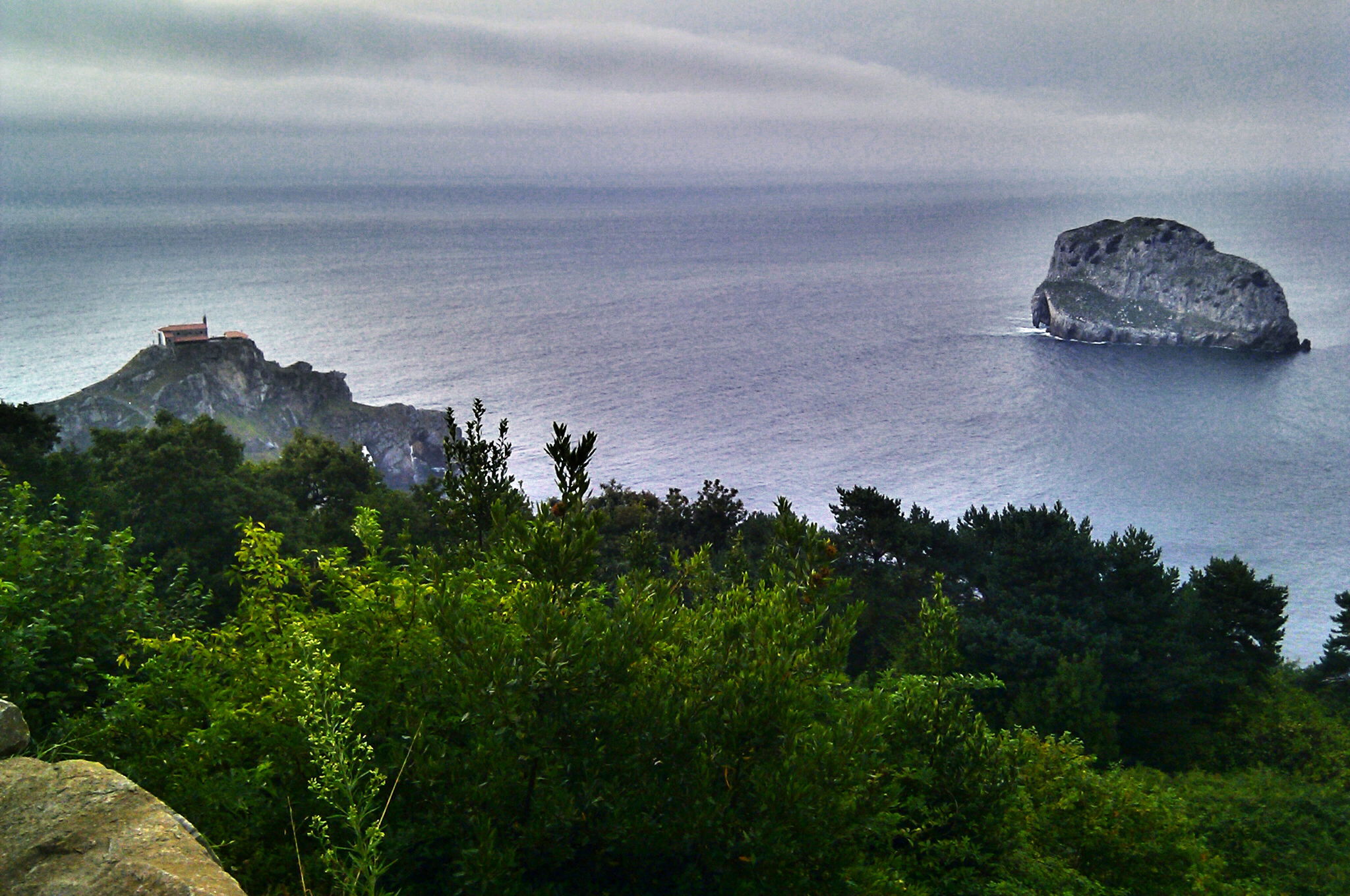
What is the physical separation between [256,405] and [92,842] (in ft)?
262

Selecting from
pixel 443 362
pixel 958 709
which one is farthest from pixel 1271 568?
pixel 443 362

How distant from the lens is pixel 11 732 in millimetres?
5496

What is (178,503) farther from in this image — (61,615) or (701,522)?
(61,615)

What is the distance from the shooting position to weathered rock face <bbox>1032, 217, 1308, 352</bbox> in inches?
4459

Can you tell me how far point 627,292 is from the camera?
154250 millimetres

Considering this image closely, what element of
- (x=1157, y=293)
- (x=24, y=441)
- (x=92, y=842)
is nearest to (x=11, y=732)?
(x=92, y=842)

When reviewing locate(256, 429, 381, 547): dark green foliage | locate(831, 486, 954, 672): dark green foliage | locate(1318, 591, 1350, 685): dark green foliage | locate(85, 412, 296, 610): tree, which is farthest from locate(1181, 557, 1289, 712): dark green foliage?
locate(85, 412, 296, 610): tree

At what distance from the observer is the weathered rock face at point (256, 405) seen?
70875mm

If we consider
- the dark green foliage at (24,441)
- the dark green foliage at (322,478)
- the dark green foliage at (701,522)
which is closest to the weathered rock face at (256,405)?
the dark green foliage at (322,478)

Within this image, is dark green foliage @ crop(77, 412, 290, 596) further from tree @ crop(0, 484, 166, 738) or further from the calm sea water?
the calm sea water

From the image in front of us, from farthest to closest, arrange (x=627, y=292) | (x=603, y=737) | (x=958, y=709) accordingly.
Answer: (x=627, y=292)
(x=958, y=709)
(x=603, y=737)

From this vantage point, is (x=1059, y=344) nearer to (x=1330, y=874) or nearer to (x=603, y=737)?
(x=1330, y=874)

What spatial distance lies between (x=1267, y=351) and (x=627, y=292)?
302 ft

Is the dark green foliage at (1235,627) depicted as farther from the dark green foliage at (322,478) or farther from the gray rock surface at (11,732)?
the gray rock surface at (11,732)
